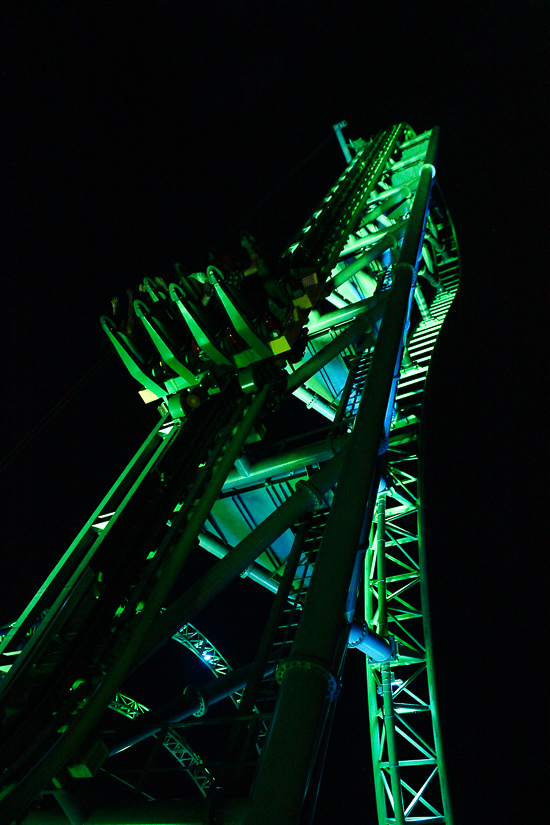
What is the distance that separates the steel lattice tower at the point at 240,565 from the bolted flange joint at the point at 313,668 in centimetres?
1

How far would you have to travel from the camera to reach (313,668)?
14.0 ft

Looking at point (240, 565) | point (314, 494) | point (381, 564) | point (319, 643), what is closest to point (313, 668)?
point (319, 643)

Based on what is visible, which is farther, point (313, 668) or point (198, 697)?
point (198, 697)

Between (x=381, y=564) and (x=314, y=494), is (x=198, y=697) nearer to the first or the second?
(x=314, y=494)

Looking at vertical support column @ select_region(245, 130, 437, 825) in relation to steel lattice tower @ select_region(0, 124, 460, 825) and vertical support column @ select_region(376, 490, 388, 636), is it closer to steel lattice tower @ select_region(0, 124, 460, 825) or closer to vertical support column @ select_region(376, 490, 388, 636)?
steel lattice tower @ select_region(0, 124, 460, 825)

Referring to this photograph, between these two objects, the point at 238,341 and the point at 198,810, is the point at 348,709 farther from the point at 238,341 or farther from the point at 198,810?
the point at 198,810

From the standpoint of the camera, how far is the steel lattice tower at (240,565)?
4.42m

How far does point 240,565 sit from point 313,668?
1.87m

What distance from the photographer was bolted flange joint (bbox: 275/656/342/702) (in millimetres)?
4281

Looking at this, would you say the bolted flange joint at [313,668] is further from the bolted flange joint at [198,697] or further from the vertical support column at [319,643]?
the bolted flange joint at [198,697]

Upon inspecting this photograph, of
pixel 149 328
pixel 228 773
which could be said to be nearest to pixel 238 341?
pixel 149 328

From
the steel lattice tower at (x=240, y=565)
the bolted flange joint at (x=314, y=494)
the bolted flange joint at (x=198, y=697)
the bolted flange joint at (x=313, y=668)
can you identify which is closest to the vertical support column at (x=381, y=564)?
the steel lattice tower at (x=240, y=565)

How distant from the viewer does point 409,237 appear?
10859 mm

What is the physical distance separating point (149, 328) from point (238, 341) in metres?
1.10
